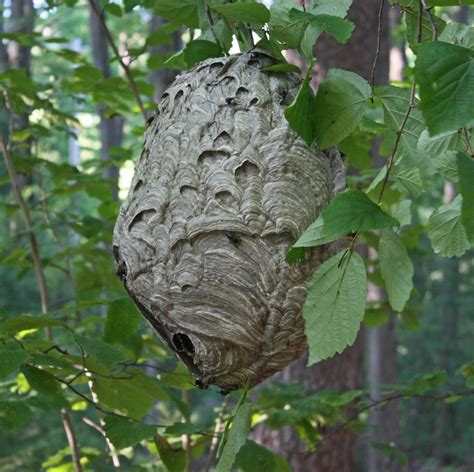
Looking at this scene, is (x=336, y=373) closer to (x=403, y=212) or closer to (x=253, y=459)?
(x=253, y=459)

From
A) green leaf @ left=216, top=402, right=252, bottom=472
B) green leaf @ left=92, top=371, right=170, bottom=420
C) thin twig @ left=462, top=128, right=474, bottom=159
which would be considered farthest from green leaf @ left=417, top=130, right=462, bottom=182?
green leaf @ left=92, top=371, right=170, bottom=420

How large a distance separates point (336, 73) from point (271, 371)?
67 cm

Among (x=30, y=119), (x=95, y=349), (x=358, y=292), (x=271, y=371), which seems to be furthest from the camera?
(x=30, y=119)

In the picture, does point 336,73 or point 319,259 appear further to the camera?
point 319,259

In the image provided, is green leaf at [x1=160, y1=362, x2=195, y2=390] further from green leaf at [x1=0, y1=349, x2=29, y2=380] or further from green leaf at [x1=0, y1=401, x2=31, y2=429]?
green leaf at [x1=0, y1=349, x2=29, y2=380]

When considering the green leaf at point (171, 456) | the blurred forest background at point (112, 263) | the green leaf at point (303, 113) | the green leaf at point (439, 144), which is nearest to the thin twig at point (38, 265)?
the blurred forest background at point (112, 263)

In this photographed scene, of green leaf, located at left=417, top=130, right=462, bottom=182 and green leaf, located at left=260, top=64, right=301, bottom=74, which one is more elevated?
green leaf, located at left=260, top=64, right=301, bottom=74

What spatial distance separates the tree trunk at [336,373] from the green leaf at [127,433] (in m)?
1.98

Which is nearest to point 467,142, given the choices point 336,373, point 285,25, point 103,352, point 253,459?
point 285,25

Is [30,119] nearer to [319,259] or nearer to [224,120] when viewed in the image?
[224,120]

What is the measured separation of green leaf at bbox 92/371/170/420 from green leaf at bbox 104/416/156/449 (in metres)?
0.10

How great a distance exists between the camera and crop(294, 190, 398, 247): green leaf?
3.34 feet

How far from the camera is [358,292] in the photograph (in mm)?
1087

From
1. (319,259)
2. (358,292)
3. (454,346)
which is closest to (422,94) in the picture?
(358,292)
